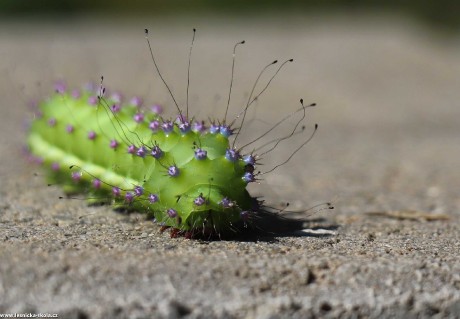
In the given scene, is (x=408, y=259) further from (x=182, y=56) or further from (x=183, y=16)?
(x=183, y=16)

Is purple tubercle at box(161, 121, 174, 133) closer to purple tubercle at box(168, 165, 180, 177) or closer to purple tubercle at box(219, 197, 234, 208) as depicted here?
purple tubercle at box(168, 165, 180, 177)

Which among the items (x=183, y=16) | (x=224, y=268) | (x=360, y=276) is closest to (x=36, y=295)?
(x=224, y=268)

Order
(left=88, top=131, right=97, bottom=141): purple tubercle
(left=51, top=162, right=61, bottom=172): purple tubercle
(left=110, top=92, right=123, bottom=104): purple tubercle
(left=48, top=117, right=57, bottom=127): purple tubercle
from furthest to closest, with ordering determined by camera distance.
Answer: (left=48, top=117, right=57, bottom=127): purple tubercle
(left=51, top=162, right=61, bottom=172): purple tubercle
(left=110, top=92, right=123, bottom=104): purple tubercle
(left=88, top=131, right=97, bottom=141): purple tubercle

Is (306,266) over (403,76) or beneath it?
beneath

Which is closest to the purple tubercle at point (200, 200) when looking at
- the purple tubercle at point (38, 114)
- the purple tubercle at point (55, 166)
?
the purple tubercle at point (55, 166)

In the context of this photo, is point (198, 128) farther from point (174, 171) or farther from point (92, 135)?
point (92, 135)

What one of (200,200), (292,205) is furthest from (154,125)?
(292,205)

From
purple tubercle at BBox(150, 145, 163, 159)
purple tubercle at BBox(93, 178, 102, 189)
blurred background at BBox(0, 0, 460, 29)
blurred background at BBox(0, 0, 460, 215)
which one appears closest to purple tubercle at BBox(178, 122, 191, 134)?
purple tubercle at BBox(150, 145, 163, 159)
